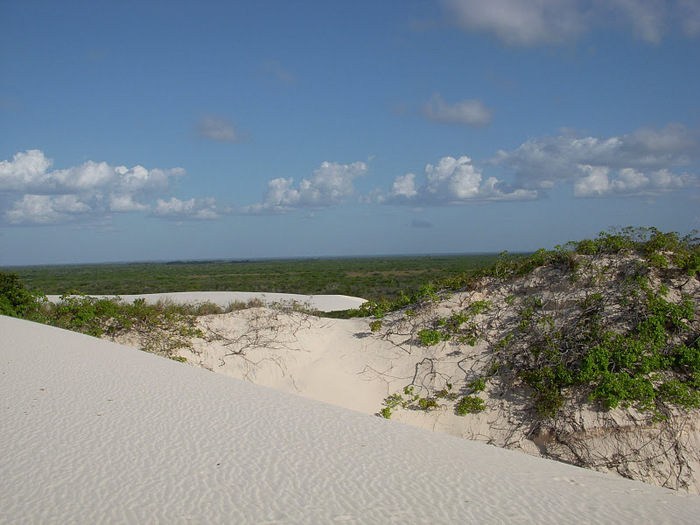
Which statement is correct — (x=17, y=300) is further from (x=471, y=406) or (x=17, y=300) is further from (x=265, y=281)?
(x=265, y=281)

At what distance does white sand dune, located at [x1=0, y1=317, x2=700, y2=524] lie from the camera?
3.36 m

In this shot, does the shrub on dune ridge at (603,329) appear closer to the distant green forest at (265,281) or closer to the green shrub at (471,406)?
the green shrub at (471,406)

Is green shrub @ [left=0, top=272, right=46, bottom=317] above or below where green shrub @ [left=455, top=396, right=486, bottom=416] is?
above

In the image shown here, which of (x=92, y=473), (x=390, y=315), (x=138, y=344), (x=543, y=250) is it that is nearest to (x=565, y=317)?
(x=543, y=250)

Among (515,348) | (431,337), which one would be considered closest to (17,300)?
(431,337)

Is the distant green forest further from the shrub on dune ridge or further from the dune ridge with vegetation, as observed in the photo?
the shrub on dune ridge

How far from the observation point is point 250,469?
4012 millimetres

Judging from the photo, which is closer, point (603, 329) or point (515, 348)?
point (603, 329)

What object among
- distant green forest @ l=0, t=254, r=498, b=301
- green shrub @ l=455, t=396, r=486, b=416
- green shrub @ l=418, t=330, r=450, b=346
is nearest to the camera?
green shrub @ l=455, t=396, r=486, b=416

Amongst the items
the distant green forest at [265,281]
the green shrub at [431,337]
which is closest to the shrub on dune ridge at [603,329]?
A: the green shrub at [431,337]

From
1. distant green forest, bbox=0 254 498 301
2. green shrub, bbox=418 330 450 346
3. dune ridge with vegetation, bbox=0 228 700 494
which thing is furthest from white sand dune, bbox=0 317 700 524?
distant green forest, bbox=0 254 498 301

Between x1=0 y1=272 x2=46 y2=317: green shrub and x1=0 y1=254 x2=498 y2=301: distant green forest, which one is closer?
x1=0 y1=272 x2=46 y2=317: green shrub

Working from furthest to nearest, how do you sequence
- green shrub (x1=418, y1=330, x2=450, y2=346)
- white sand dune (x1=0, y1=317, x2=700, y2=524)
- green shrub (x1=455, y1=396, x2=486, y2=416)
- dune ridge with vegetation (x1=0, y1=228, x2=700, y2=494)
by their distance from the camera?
green shrub (x1=418, y1=330, x2=450, y2=346)
green shrub (x1=455, y1=396, x2=486, y2=416)
dune ridge with vegetation (x1=0, y1=228, x2=700, y2=494)
white sand dune (x1=0, y1=317, x2=700, y2=524)

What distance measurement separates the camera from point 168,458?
4.11m
